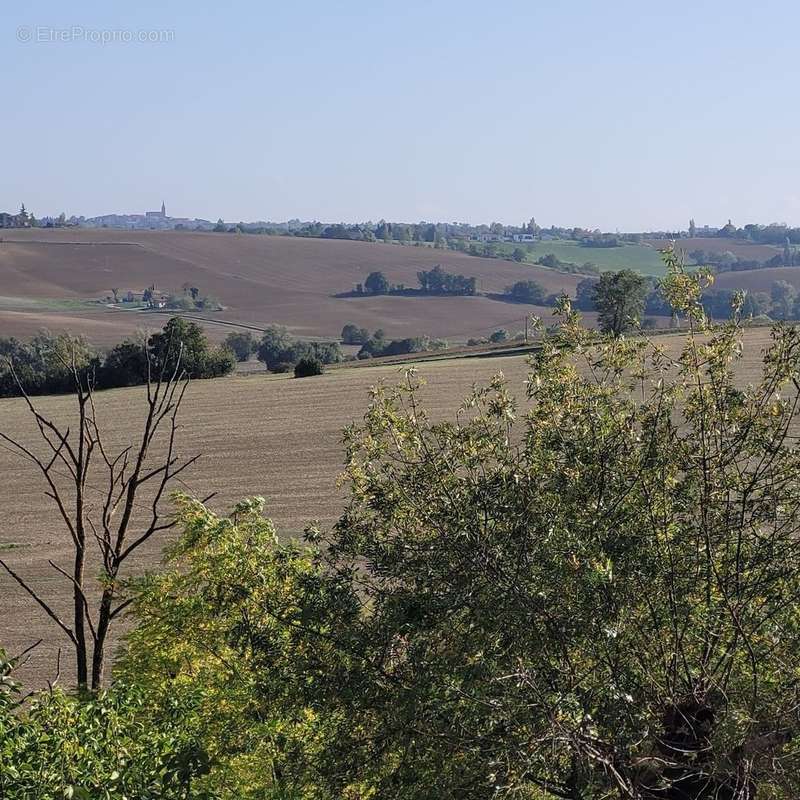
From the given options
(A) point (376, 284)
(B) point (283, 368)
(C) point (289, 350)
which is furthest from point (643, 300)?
(A) point (376, 284)

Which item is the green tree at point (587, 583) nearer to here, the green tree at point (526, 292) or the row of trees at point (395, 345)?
the row of trees at point (395, 345)

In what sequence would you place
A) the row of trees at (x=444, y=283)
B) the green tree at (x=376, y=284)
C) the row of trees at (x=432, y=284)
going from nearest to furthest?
the row of trees at (x=444, y=283)
the row of trees at (x=432, y=284)
the green tree at (x=376, y=284)

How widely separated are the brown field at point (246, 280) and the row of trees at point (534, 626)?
106 metres

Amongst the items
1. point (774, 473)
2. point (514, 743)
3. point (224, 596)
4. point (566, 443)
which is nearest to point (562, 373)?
point (566, 443)

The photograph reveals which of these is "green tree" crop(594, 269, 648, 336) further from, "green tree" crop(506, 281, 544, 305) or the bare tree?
"green tree" crop(506, 281, 544, 305)

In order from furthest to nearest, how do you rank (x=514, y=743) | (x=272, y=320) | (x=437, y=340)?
(x=272, y=320) → (x=437, y=340) → (x=514, y=743)

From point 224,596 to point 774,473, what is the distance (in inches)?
247

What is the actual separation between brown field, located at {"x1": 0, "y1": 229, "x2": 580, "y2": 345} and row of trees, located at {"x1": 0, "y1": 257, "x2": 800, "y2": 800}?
4164 inches

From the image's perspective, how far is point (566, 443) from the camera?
34.9 feet

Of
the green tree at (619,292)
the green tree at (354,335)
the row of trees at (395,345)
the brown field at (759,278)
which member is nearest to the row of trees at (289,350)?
the row of trees at (395,345)

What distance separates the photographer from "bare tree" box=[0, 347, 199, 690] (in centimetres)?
1158

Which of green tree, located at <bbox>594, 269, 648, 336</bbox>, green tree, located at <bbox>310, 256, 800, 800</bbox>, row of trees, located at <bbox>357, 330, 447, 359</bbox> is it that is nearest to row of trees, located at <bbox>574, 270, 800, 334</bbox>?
green tree, located at <bbox>594, 269, 648, 336</bbox>

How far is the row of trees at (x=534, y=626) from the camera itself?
8906 mm

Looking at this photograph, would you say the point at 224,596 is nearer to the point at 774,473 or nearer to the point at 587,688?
the point at 587,688
